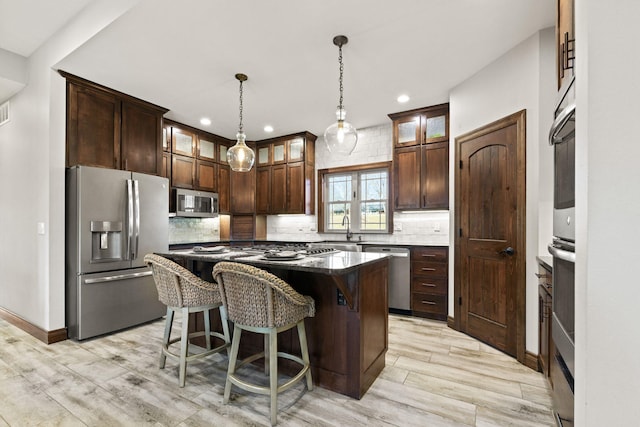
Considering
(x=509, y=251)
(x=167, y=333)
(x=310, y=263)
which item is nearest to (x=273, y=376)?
(x=310, y=263)

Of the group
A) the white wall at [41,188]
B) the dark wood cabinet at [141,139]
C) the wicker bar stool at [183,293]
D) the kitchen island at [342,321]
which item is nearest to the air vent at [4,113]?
the white wall at [41,188]

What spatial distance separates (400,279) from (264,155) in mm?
3239

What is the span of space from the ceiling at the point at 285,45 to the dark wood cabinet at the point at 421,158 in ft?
0.92

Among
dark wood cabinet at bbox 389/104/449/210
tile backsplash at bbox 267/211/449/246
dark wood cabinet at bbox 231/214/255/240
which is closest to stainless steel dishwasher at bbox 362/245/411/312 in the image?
tile backsplash at bbox 267/211/449/246

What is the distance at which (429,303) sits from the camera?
12.3 feet

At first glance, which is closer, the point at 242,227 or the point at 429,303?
the point at 429,303

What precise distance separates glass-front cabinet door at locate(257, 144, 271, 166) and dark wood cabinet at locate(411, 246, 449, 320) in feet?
9.95

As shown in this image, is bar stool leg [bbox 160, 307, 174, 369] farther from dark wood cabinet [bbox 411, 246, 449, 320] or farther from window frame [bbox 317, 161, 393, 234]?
window frame [bbox 317, 161, 393, 234]

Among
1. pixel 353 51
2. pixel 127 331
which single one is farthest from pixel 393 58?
pixel 127 331

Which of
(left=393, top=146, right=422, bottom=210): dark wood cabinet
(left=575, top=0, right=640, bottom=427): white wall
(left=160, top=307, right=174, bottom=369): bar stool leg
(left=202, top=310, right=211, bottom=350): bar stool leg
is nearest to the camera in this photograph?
(left=575, top=0, right=640, bottom=427): white wall

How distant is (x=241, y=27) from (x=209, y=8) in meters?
0.27

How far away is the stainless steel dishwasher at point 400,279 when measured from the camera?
3895 millimetres

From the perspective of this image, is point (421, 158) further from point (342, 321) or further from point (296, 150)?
point (342, 321)

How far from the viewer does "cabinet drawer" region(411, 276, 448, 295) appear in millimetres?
3678
